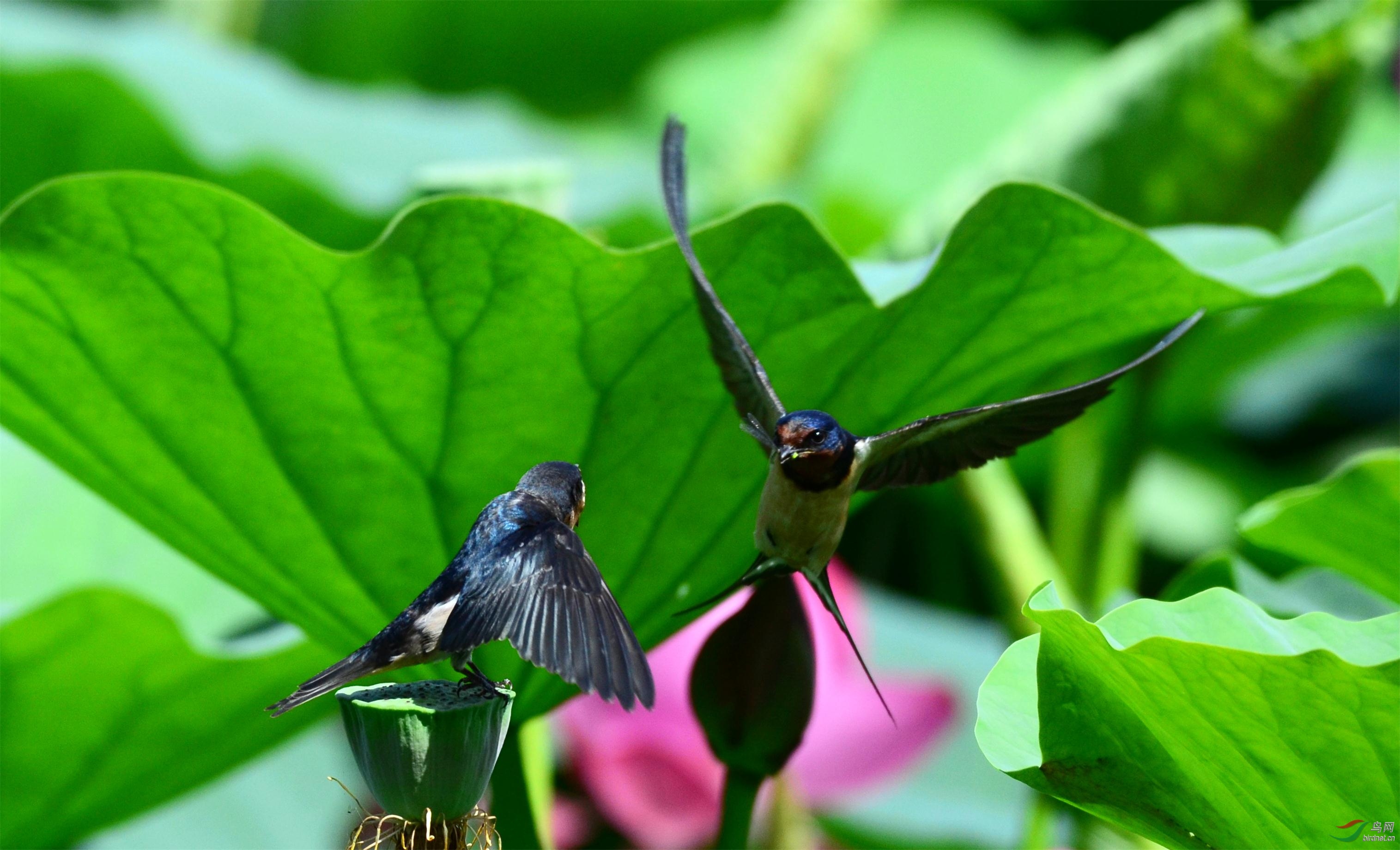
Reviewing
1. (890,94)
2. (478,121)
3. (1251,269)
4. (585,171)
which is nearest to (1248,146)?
(1251,269)

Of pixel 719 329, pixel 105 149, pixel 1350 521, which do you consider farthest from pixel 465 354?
pixel 105 149

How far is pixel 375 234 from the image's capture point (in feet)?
2.89

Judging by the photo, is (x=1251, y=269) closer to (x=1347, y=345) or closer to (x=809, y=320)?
(x=809, y=320)

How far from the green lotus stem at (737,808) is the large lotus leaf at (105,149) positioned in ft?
2.00

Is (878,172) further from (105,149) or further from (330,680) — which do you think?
(330,680)

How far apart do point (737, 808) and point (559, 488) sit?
0.50 feet

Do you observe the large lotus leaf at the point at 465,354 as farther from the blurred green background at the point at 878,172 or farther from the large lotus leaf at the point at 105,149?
the large lotus leaf at the point at 105,149

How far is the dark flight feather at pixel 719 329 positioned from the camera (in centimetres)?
24

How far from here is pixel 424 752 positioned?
0.66ft

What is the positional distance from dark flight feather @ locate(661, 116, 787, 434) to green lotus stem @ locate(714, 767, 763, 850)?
0.11 m

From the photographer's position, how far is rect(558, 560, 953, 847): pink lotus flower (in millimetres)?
653

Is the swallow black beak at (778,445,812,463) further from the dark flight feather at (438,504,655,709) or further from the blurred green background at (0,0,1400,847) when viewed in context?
the blurred green background at (0,0,1400,847)

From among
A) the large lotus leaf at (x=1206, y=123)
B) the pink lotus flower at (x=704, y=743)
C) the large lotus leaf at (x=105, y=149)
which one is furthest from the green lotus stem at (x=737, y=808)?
the large lotus leaf at (x=105, y=149)

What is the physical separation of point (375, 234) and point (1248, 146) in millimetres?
550
